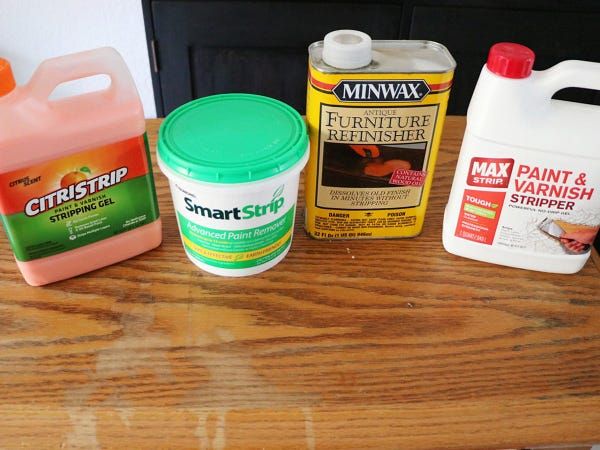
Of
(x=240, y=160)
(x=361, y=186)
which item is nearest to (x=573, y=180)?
(x=361, y=186)

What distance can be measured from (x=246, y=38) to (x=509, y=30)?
601 mm

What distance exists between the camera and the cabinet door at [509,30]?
4.50ft

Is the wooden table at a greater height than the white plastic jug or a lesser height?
lesser

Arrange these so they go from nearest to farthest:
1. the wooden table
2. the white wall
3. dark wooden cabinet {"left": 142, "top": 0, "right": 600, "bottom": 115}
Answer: the wooden table < dark wooden cabinet {"left": 142, "top": 0, "right": 600, "bottom": 115} < the white wall

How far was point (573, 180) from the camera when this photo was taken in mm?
539

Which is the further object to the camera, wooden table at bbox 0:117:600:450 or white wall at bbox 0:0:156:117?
white wall at bbox 0:0:156:117

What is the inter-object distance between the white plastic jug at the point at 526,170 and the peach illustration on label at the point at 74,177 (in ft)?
1.10

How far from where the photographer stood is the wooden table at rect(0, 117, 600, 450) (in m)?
0.47

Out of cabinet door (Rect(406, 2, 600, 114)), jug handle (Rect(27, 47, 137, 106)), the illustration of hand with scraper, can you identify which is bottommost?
cabinet door (Rect(406, 2, 600, 114))

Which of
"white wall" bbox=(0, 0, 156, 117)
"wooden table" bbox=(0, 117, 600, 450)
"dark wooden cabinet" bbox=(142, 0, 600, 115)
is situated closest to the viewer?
"wooden table" bbox=(0, 117, 600, 450)

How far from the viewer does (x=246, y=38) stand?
55.5 inches

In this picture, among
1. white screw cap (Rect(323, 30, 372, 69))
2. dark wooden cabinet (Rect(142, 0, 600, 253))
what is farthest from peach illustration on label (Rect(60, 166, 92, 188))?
dark wooden cabinet (Rect(142, 0, 600, 253))

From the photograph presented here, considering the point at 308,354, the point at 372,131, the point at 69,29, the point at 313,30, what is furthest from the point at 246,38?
the point at 308,354

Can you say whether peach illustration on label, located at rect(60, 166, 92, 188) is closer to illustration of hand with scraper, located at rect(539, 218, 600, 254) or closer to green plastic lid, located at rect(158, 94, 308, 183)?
green plastic lid, located at rect(158, 94, 308, 183)
